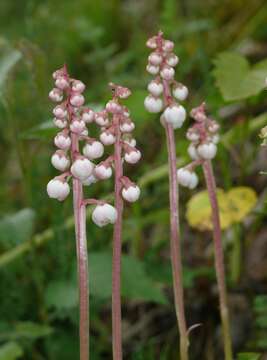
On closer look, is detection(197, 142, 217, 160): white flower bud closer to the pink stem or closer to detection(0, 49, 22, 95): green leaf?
the pink stem

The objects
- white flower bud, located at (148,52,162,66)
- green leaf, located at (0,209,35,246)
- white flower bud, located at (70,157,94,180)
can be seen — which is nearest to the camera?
white flower bud, located at (70,157,94,180)

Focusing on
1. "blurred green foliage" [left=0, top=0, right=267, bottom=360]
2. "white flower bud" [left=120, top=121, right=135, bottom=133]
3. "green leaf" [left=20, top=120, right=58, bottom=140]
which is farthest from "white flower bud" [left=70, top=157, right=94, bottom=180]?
"green leaf" [left=20, top=120, right=58, bottom=140]

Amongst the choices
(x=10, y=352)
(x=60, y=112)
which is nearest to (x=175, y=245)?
(x=60, y=112)

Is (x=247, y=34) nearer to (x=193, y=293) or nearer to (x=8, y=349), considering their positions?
(x=193, y=293)

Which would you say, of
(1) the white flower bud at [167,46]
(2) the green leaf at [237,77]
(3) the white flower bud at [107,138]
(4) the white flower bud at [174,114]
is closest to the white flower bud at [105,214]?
(3) the white flower bud at [107,138]

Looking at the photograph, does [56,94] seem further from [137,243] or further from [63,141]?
[137,243]

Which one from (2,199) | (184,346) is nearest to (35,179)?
(2,199)
